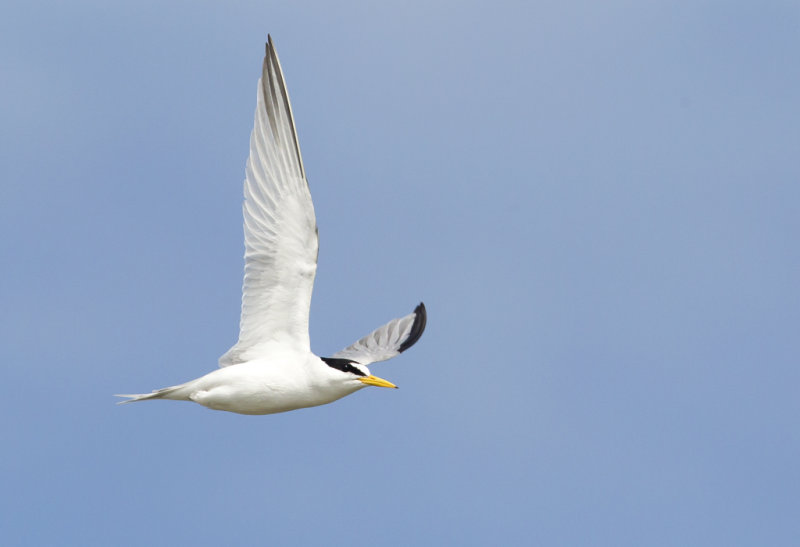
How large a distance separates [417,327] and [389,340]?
1.50 ft

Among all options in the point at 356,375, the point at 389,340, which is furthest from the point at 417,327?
the point at 356,375

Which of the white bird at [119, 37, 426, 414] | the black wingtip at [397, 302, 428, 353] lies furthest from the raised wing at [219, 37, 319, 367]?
the black wingtip at [397, 302, 428, 353]

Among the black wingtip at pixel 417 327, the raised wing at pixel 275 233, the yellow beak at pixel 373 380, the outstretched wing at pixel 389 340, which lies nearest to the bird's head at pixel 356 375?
the yellow beak at pixel 373 380

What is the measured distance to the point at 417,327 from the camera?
677 inches

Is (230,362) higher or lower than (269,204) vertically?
lower

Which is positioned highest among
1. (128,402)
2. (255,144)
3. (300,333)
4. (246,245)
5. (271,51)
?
(271,51)

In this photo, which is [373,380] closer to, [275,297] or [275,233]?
[275,297]

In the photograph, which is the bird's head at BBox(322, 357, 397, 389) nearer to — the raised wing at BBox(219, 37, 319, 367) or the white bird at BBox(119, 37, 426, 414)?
the white bird at BBox(119, 37, 426, 414)

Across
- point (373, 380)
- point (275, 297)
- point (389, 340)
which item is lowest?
point (373, 380)

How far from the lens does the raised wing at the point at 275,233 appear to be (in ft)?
43.3

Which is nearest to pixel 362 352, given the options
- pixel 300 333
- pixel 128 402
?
pixel 300 333

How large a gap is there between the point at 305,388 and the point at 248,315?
3.87 ft

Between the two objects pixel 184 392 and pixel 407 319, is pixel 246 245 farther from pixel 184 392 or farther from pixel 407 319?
pixel 407 319

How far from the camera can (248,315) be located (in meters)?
13.6
